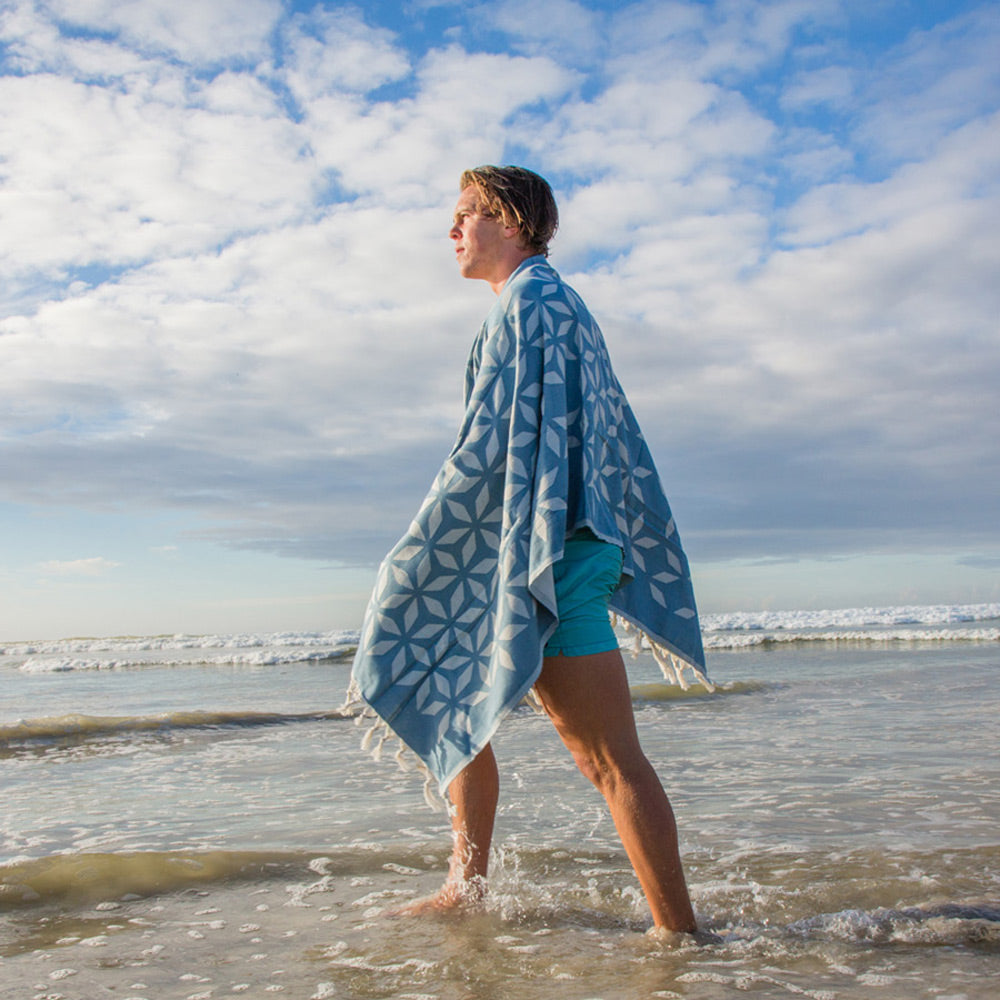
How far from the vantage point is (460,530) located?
2451 mm

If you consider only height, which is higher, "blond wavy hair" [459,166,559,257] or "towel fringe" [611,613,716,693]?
"blond wavy hair" [459,166,559,257]

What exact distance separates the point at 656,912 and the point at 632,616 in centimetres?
80

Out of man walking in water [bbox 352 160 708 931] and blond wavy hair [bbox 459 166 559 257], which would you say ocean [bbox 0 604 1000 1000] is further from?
blond wavy hair [bbox 459 166 559 257]

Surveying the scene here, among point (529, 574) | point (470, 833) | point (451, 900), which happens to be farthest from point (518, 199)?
point (451, 900)

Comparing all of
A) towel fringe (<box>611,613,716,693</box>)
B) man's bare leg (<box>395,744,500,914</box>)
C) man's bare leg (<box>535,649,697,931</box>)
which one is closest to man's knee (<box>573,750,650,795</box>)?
man's bare leg (<box>535,649,697,931</box>)

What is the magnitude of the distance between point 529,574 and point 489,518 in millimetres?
272

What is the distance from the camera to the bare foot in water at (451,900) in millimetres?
2727

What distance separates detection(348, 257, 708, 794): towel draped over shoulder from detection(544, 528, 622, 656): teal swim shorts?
0.05m

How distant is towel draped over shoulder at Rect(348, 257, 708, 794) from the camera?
2.34 m

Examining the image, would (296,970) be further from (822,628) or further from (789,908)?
(822,628)

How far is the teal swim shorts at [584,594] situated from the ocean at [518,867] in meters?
0.83

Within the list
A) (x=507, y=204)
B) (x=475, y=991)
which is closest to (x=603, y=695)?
(x=475, y=991)

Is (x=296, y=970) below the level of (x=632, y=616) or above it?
below

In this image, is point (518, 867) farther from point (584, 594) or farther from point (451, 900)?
point (584, 594)
